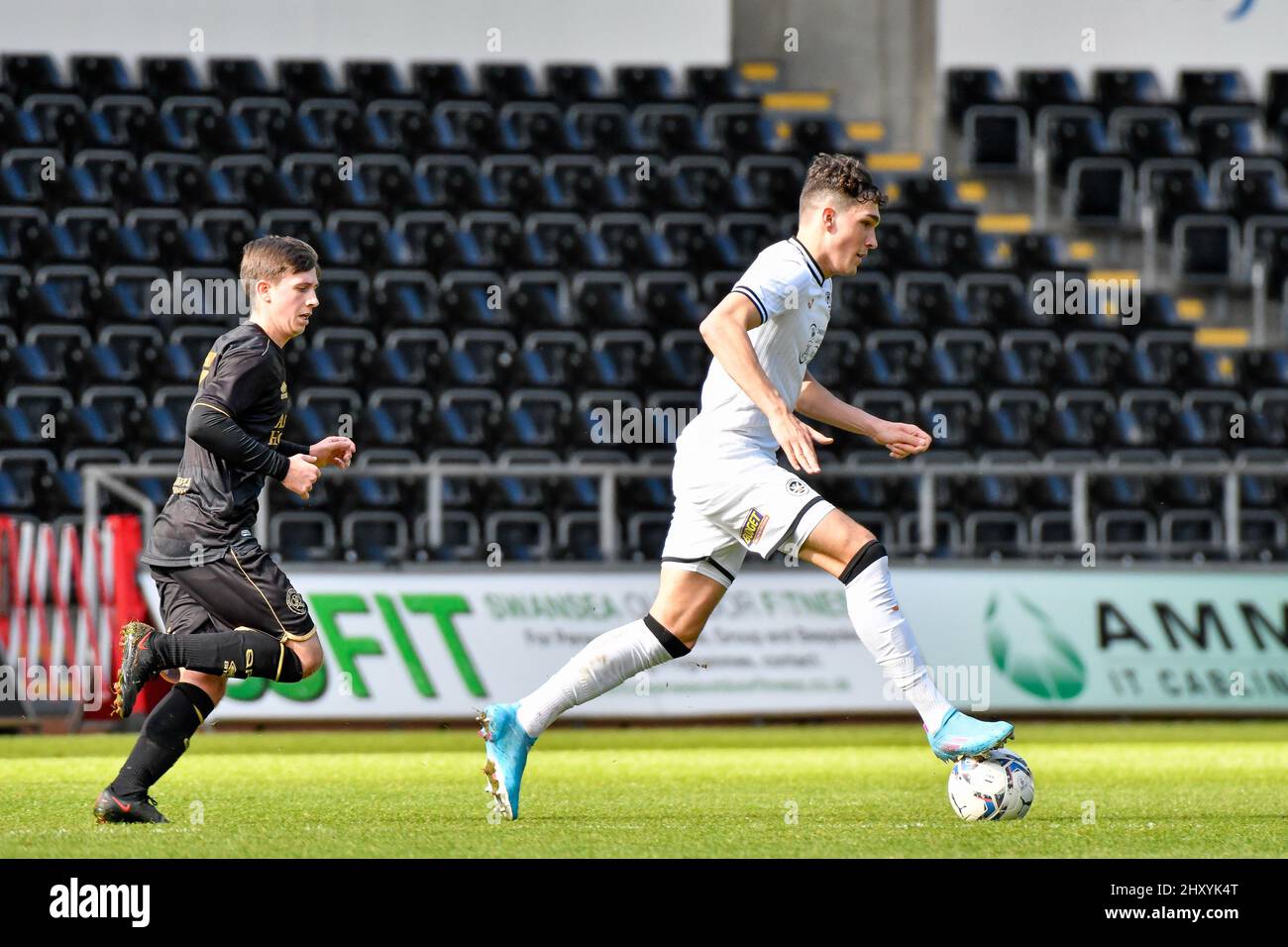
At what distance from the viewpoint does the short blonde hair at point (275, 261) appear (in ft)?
21.8

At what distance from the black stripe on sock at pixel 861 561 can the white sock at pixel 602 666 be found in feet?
2.22

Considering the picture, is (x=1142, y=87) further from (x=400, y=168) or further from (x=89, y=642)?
(x=89, y=642)

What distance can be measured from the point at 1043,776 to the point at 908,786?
0.89m

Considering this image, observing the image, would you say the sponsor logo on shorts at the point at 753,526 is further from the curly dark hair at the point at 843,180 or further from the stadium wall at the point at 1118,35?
the stadium wall at the point at 1118,35

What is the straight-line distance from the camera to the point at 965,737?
251 inches

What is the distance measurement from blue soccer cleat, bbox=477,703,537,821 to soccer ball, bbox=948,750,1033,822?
1.42 m

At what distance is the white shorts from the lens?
6.66 m

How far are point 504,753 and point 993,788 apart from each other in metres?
1.61

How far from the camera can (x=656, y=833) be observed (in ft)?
20.6

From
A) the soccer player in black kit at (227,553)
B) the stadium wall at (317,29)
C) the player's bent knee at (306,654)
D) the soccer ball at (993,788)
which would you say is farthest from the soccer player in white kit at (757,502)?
the stadium wall at (317,29)

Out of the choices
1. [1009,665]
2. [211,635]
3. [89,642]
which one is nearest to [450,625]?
[89,642]

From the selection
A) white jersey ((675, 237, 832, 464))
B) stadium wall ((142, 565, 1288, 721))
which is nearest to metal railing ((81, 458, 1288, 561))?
stadium wall ((142, 565, 1288, 721))

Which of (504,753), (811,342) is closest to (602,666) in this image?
(504,753)

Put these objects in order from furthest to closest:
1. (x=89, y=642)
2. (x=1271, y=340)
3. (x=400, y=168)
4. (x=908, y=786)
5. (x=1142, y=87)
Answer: (x=1142, y=87) < (x=1271, y=340) < (x=400, y=168) < (x=89, y=642) < (x=908, y=786)
